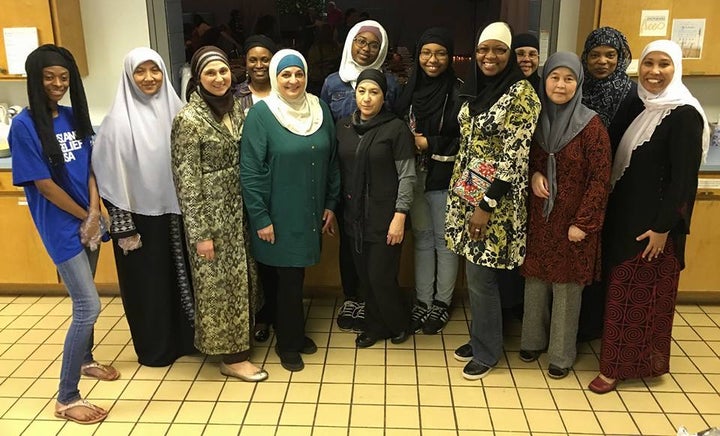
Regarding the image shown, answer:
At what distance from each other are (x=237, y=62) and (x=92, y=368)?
1.83 metres

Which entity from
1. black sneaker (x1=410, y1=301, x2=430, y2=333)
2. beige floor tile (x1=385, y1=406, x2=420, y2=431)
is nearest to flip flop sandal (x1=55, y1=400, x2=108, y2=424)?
beige floor tile (x1=385, y1=406, x2=420, y2=431)

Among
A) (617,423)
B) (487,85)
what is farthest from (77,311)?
(617,423)

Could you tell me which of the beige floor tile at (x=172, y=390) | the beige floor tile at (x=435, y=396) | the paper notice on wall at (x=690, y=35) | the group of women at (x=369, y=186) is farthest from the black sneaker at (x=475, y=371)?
the paper notice on wall at (x=690, y=35)

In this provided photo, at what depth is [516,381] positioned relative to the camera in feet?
8.63

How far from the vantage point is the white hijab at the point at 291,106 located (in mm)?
2467

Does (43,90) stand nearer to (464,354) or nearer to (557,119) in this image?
(557,119)

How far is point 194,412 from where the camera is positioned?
7.98 ft

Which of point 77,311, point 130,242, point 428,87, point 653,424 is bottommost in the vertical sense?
point 653,424

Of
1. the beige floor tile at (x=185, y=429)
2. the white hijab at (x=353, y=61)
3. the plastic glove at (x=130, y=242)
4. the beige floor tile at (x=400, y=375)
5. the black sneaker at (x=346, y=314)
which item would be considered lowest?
the beige floor tile at (x=185, y=429)

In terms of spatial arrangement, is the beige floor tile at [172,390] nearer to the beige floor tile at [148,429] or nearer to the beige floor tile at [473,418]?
the beige floor tile at [148,429]

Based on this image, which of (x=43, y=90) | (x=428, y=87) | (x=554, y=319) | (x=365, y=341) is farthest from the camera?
(x=365, y=341)

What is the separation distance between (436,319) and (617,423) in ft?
3.20

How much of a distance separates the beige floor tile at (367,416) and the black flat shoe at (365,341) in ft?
1.58

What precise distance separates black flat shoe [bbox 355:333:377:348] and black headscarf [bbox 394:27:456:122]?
100cm
